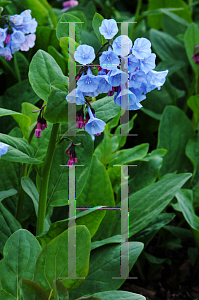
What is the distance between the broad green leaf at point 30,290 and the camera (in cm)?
58

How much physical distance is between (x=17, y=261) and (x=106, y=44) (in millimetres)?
466

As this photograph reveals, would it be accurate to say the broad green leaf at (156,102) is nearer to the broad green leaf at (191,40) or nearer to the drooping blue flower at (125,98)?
Result: the broad green leaf at (191,40)

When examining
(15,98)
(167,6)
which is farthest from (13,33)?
(167,6)

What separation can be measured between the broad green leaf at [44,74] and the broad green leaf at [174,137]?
2.20 ft

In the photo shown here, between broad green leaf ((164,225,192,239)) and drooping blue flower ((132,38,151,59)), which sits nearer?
drooping blue flower ((132,38,151,59))

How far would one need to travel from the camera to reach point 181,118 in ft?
4.34

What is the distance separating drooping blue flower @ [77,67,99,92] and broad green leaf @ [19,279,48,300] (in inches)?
14.1

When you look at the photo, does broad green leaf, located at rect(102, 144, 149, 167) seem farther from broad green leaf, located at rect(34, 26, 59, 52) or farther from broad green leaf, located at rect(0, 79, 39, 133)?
broad green leaf, located at rect(34, 26, 59, 52)

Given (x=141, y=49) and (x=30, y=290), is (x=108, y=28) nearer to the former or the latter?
(x=141, y=49)

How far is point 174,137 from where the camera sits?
4.30ft

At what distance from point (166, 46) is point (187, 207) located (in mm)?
1013

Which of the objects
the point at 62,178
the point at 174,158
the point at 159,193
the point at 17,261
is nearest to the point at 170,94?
the point at 174,158

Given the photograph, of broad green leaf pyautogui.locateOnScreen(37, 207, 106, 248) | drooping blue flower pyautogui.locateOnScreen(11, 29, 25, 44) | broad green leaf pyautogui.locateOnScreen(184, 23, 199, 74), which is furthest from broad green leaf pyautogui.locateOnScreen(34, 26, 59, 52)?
broad green leaf pyautogui.locateOnScreen(37, 207, 106, 248)

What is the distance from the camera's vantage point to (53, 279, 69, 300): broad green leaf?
575 millimetres
